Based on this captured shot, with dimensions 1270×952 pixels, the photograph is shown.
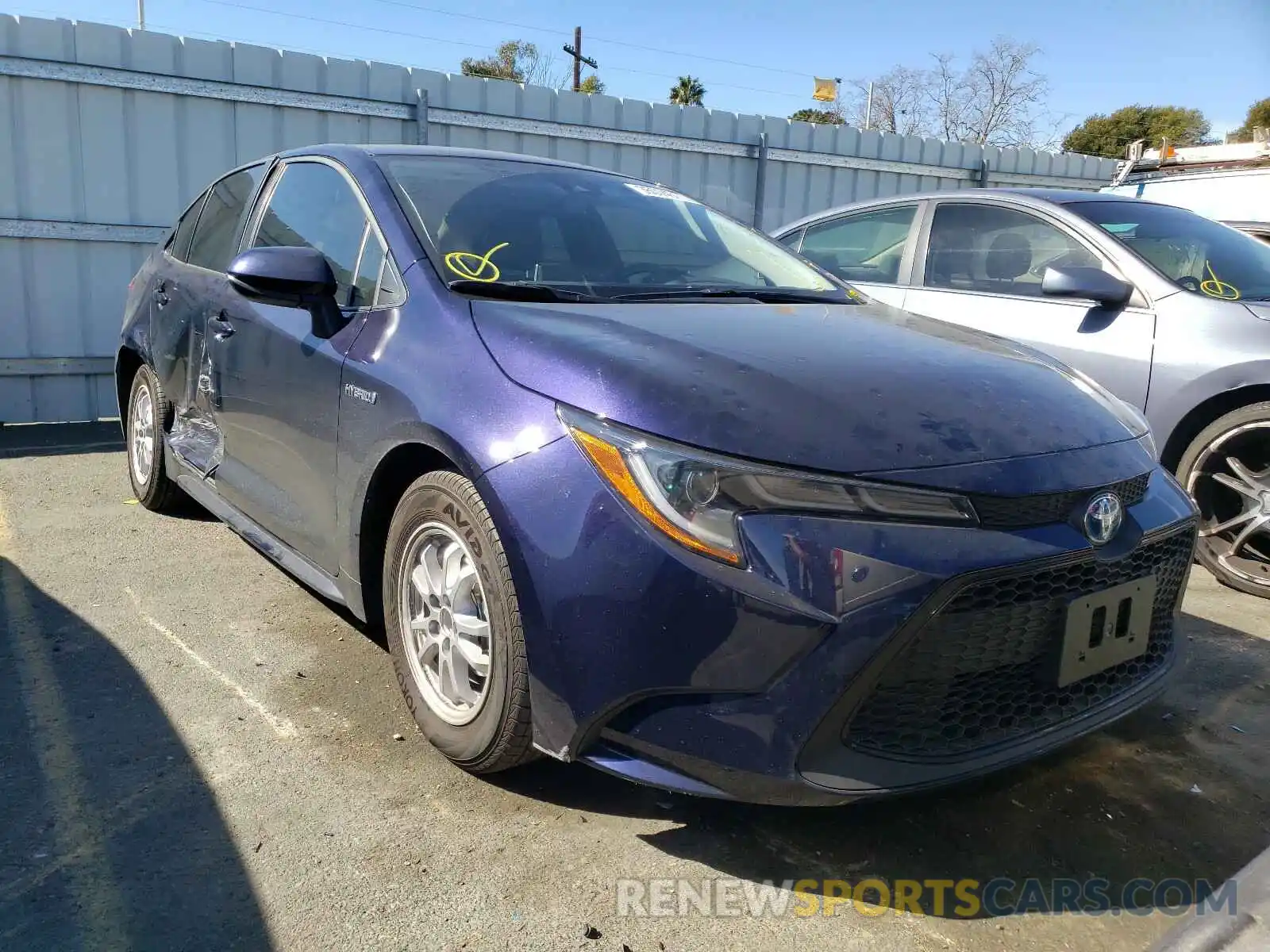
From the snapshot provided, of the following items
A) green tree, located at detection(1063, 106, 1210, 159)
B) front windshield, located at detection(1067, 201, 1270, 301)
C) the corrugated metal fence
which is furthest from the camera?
green tree, located at detection(1063, 106, 1210, 159)

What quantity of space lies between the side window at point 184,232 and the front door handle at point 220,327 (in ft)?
2.73

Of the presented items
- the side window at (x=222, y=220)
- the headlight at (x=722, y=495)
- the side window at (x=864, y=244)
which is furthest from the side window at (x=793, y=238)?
the headlight at (x=722, y=495)

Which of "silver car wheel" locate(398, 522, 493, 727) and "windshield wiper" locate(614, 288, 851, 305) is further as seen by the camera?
"windshield wiper" locate(614, 288, 851, 305)

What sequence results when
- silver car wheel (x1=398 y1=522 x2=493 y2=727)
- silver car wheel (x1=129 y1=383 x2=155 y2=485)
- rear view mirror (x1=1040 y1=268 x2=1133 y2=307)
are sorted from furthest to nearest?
silver car wheel (x1=129 y1=383 x2=155 y2=485) → rear view mirror (x1=1040 y1=268 x2=1133 y2=307) → silver car wheel (x1=398 y1=522 x2=493 y2=727)

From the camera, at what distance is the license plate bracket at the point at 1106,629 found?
2.02m

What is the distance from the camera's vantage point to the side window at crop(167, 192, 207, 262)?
425 cm

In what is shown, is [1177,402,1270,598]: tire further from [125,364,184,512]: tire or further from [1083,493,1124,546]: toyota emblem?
[125,364,184,512]: tire

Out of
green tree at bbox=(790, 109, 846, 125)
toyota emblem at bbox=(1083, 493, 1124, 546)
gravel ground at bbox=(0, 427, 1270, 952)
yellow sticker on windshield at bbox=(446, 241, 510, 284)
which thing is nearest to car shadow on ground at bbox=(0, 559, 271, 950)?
gravel ground at bbox=(0, 427, 1270, 952)

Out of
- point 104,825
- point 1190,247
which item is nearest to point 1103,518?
point 104,825

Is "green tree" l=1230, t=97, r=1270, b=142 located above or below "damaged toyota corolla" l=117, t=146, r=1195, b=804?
above

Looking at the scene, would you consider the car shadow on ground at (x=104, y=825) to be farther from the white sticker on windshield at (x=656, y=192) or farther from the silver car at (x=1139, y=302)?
the silver car at (x=1139, y=302)

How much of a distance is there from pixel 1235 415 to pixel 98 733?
158 inches

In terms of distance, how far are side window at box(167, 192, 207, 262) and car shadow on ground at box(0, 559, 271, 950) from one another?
6.45 ft

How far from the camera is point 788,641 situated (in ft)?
5.81
